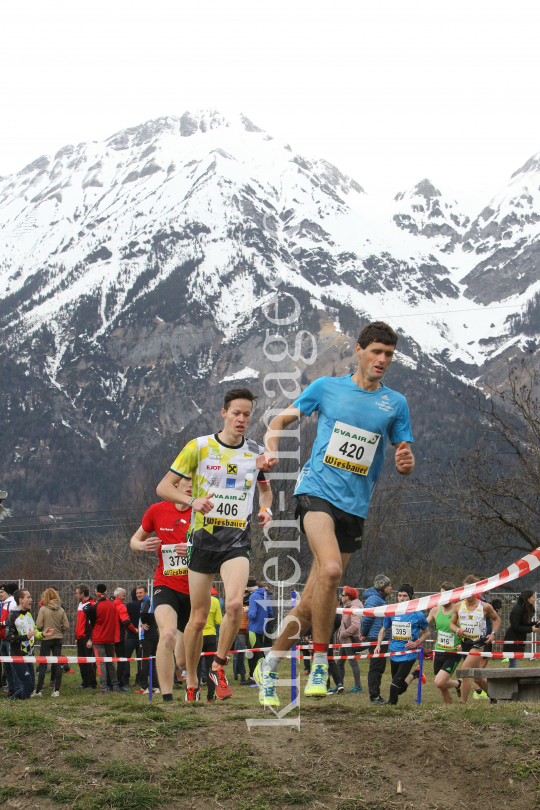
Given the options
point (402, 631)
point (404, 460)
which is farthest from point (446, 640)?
point (404, 460)

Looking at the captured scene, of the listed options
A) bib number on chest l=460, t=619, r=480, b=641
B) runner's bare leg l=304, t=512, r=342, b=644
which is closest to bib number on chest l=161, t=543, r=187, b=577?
runner's bare leg l=304, t=512, r=342, b=644

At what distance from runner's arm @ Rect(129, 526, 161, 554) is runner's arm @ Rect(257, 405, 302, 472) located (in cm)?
241

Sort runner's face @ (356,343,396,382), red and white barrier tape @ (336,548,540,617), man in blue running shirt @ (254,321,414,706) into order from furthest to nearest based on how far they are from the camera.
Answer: red and white barrier tape @ (336,548,540,617), runner's face @ (356,343,396,382), man in blue running shirt @ (254,321,414,706)

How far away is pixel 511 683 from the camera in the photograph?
856 cm

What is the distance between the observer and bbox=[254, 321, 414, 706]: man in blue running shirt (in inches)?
219

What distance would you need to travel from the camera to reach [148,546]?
799 centimetres

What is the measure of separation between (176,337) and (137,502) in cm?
12906

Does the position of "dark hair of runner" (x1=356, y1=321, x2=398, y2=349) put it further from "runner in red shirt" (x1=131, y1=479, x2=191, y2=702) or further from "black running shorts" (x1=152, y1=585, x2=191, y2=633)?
"black running shorts" (x1=152, y1=585, x2=191, y2=633)

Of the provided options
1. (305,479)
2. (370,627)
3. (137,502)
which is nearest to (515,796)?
(305,479)

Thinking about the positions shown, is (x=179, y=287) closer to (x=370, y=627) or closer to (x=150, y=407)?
(x=150, y=407)

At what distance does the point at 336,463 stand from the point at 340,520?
0.39 m

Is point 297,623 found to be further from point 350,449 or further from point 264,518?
point 350,449

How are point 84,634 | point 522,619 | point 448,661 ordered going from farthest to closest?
point 84,634, point 522,619, point 448,661

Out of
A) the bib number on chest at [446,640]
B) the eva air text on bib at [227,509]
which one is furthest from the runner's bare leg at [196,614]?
the bib number on chest at [446,640]
